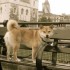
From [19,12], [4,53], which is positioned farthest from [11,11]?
[4,53]

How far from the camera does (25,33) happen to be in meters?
7.11

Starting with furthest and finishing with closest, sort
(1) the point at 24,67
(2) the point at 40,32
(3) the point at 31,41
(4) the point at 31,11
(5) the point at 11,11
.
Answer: (4) the point at 31,11
(5) the point at 11,11
(3) the point at 31,41
(2) the point at 40,32
(1) the point at 24,67

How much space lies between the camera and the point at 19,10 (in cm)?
11231

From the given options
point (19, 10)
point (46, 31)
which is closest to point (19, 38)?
point (46, 31)

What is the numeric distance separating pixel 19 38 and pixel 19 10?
106 metres

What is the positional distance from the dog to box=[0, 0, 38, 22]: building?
93.1m

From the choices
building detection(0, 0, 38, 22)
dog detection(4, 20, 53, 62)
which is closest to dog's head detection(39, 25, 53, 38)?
dog detection(4, 20, 53, 62)

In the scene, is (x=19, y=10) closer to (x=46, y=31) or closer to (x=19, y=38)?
(x=19, y=38)

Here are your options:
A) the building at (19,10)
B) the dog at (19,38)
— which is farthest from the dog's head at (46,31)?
the building at (19,10)

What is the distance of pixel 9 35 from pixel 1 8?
106310mm

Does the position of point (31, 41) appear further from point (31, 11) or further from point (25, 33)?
point (31, 11)

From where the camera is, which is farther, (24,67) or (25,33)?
(25,33)

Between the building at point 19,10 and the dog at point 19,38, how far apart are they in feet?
305

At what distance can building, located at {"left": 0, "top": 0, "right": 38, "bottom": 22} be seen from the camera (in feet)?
345
